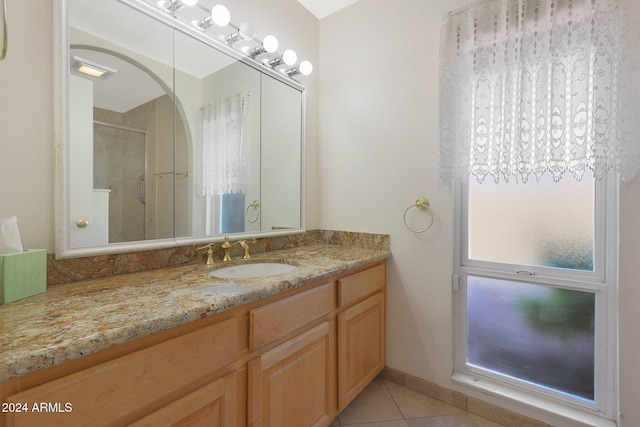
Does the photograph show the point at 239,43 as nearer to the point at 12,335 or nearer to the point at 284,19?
the point at 284,19

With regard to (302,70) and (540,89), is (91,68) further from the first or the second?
(540,89)

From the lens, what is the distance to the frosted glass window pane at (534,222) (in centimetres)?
133

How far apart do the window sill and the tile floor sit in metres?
0.16

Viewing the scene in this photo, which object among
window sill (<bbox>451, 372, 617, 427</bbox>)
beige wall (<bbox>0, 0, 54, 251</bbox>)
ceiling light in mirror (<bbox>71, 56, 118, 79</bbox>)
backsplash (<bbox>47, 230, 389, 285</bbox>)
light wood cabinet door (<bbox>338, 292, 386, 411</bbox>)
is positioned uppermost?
ceiling light in mirror (<bbox>71, 56, 118, 79</bbox>)

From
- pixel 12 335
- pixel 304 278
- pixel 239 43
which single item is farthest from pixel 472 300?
pixel 239 43

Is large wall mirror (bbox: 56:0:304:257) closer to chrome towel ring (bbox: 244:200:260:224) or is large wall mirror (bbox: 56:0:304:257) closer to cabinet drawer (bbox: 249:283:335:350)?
chrome towel ring (bbox: 244:200:260:224)

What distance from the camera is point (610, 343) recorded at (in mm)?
1257

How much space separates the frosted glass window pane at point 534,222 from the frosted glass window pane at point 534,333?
0.51 feet

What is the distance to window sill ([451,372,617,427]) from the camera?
4.18 feet

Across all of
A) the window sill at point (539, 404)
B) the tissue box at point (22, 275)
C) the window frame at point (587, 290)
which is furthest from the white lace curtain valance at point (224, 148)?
the window sill at point (539, 404)

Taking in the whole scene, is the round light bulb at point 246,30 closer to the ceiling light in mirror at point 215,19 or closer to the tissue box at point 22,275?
the ceiling light in mirror at point 215,19

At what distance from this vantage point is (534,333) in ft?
4.77

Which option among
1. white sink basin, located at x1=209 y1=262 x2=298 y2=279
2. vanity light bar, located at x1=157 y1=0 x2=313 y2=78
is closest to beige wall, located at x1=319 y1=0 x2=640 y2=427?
vanity light bar, located at x1=157 y1=0 x2=313 y2=78

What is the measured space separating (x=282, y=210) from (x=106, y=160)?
99 centimetres
